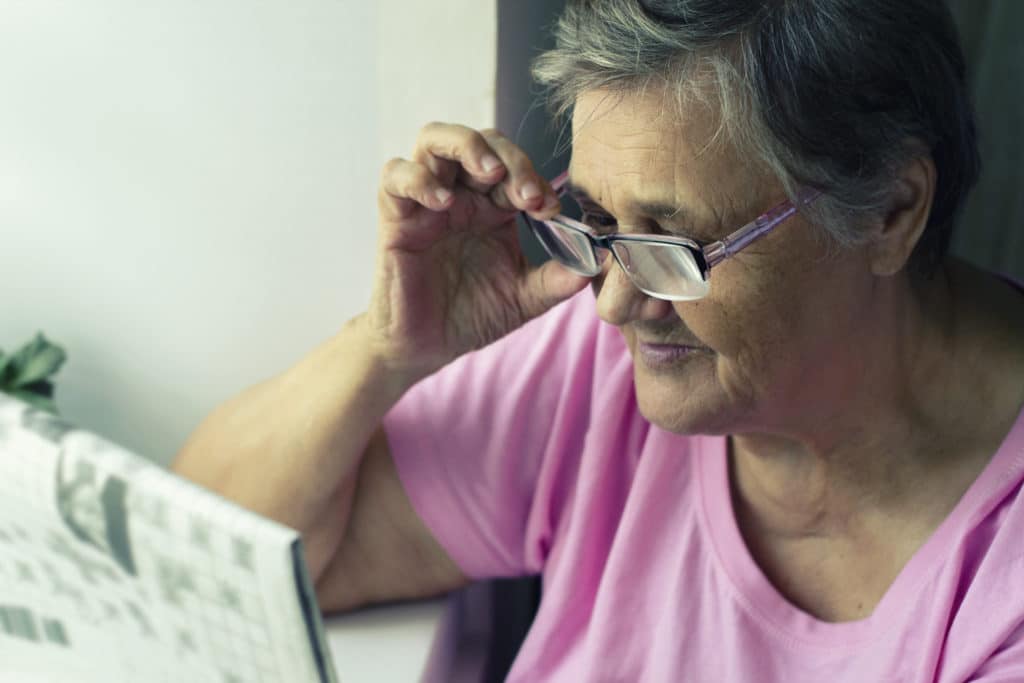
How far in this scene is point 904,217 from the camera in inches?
44.0

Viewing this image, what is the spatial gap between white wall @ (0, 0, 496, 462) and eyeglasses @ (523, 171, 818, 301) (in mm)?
297

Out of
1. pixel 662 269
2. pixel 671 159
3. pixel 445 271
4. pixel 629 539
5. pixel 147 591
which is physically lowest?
pixel 629 539

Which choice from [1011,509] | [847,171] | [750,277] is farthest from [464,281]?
[1011,509]

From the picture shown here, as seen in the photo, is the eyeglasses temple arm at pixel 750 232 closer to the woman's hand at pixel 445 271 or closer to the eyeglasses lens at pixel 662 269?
the eyeglasses lens at pixel 662 269

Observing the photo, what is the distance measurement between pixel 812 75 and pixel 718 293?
0.22 meters

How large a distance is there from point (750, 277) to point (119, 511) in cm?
59

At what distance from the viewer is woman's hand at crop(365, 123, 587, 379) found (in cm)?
122

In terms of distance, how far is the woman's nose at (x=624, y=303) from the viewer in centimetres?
115

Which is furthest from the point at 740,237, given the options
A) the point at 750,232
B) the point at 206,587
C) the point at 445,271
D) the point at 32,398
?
the point at 32,398

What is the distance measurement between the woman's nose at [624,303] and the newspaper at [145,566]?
1.41 ft

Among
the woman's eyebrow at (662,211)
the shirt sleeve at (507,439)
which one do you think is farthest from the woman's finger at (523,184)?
the shirt sleeve at (507,439)

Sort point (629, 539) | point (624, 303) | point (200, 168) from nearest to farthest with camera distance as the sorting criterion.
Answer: point (624, 303)
point (629, 539)
point (200, 168)

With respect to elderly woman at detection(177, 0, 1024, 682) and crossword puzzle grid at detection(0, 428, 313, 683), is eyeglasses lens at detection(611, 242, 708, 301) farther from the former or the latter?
crossword puzzle grid at detection(0, 428, 313, 683)

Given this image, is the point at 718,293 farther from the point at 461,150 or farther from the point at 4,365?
the point at 4,365
